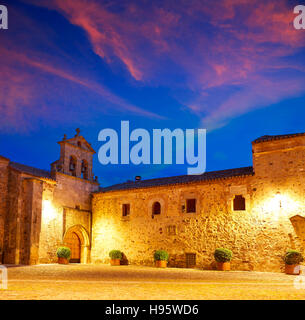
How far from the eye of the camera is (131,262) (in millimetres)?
22234

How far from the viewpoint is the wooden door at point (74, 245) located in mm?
23859

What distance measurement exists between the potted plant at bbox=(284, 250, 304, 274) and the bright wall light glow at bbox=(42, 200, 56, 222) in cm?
1413

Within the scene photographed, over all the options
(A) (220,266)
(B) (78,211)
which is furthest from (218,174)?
(B) (78,211)

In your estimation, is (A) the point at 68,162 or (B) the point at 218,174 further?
(A) the point at 68,162

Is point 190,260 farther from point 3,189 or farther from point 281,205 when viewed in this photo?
point 3,189

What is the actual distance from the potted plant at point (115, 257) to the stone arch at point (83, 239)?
2924 millimetres

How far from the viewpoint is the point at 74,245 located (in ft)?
79.8

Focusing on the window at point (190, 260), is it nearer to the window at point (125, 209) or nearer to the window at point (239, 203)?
the window at point (239, 203)

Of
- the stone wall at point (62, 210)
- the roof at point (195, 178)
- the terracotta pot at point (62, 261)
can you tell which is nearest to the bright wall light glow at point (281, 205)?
the roof at point (195, 178)

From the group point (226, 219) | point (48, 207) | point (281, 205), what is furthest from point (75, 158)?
point (281, 205)

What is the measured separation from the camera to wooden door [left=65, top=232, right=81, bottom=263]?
23.9m
